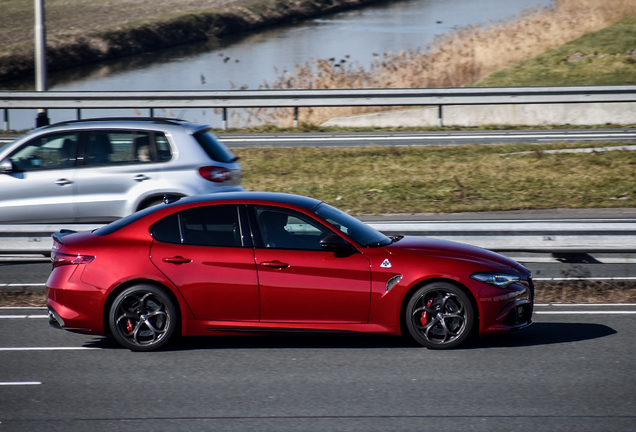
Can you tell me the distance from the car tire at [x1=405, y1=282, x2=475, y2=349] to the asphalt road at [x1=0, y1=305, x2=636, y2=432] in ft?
0.45

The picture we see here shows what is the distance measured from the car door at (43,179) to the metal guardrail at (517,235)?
2.44 feet

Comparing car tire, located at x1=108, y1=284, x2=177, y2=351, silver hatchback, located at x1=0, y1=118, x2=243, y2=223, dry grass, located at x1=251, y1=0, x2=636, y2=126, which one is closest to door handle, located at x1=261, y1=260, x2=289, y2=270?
car tire, located at x1=108, y1=284, x2=177, y2=351

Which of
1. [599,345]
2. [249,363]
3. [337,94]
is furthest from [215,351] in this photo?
[337,94]

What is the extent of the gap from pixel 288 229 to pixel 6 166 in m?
4.98

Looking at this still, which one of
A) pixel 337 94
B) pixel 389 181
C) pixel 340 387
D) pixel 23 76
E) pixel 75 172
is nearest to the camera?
pixel 340 387

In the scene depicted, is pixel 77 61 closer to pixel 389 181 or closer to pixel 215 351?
pixel 389 181

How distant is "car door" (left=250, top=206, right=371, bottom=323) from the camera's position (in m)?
7.10

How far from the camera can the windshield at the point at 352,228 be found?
7.37 m

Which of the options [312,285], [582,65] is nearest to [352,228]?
[312,285]

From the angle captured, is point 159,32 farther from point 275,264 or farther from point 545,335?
point 545,335

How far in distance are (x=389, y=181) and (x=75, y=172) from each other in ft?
22.4

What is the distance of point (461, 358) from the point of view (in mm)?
6977

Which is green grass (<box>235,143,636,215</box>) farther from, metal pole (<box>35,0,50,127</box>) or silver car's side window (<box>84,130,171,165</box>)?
silver car's side window (<box>84,130,171,165</box>)

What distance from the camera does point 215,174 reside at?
10562 millimetres
